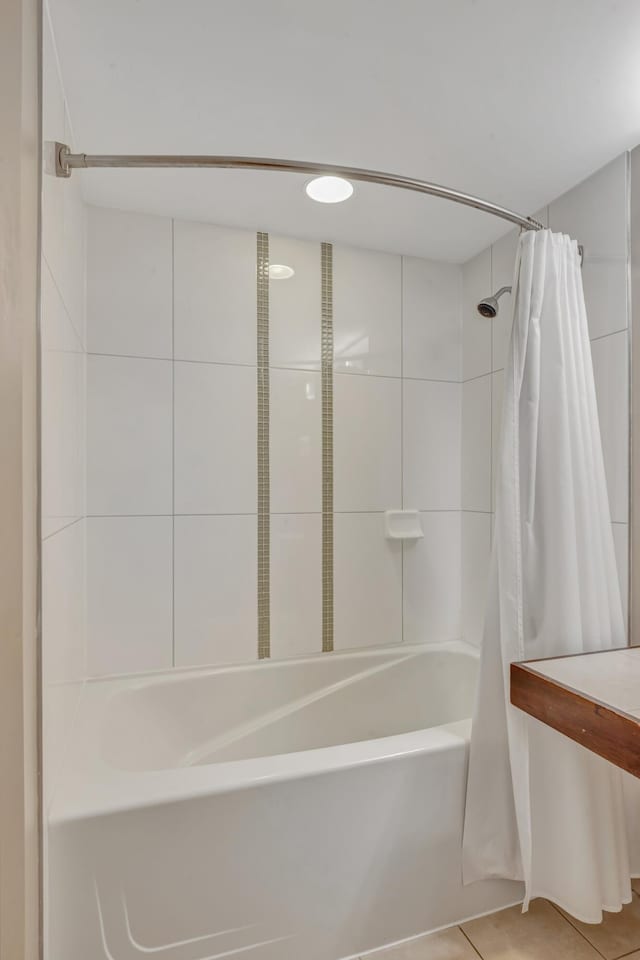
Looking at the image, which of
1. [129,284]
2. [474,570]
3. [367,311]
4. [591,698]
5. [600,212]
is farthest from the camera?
[474,570]

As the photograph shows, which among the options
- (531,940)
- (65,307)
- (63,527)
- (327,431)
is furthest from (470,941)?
(65,307)

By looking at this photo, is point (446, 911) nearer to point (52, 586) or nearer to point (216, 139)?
point (52, 586)

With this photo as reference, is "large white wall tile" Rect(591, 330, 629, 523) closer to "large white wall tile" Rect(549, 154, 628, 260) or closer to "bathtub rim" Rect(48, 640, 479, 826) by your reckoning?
"large white wall tile" Rect(549, 154, 628, 260)

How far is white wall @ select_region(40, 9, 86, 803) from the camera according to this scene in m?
1.12

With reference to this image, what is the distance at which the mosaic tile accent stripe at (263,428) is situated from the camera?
2092 mm

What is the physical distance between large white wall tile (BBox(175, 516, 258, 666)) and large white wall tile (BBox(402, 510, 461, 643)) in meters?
0.70

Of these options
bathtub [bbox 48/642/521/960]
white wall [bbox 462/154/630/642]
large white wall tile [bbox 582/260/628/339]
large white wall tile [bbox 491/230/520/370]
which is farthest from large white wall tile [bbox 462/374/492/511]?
bathtub [bbox 48/642/521/960]

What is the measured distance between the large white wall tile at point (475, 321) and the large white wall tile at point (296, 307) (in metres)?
0.71

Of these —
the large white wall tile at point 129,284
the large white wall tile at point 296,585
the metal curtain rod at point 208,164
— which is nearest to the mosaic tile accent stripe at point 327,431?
the large white wall tile at point 296,585

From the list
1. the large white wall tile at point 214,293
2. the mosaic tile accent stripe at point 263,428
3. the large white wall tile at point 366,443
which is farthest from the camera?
the large white wall tile at point 366,443

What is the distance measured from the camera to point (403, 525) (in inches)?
90.5

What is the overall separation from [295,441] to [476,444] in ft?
2.70

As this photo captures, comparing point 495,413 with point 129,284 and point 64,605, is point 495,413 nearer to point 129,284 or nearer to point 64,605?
point 129,284

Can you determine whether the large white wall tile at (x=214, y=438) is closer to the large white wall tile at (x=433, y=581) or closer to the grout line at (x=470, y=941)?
the large white wall tile at (x=433, y=581)
